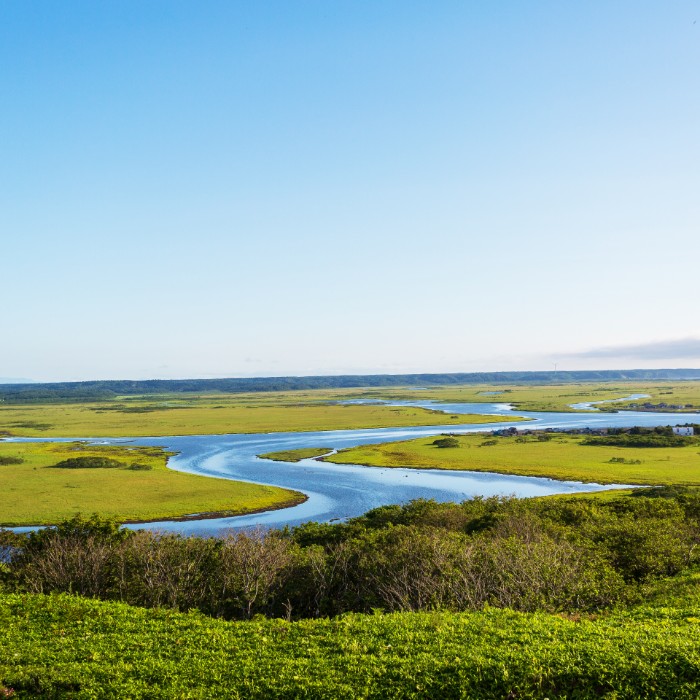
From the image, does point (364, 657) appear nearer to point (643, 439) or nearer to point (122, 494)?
point (122, 494)

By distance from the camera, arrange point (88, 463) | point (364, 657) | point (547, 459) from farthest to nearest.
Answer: point (547, 459)
point (88, 463)
point (364, 657)

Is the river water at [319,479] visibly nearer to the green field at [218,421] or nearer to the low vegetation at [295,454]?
the low vegetation at [295,454]

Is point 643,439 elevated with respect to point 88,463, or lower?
lower

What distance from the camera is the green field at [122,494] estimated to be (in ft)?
180

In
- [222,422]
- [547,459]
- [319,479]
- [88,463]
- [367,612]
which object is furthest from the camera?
[222,422]

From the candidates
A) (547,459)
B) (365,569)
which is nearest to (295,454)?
(547,459)

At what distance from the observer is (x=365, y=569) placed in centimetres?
2539

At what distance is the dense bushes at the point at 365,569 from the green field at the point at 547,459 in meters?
44.1

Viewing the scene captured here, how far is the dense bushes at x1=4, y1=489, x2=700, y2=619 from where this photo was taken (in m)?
21.9

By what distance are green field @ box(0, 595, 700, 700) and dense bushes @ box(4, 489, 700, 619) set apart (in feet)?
14.2

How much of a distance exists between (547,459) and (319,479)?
3406cm

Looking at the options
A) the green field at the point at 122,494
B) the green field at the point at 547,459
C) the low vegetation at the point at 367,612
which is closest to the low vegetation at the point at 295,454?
the green field at the point at 547,459

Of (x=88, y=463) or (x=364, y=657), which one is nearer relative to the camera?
(x=364, y=657)

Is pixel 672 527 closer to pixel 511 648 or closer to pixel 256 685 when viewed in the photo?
pixel 511 648
